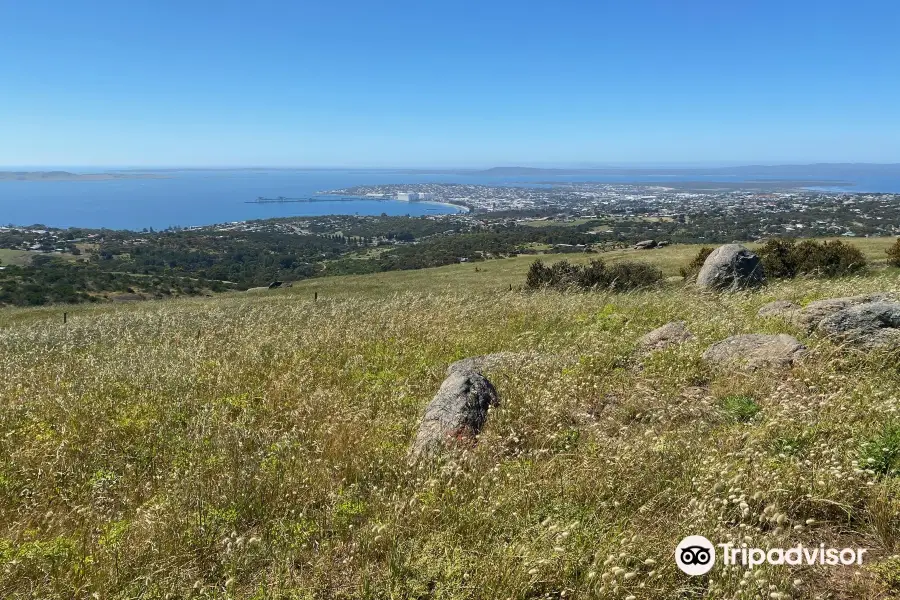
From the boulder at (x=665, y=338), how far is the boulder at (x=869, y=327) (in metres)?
1.86

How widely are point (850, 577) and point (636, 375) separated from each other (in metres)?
3.60

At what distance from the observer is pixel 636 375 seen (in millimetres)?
6492

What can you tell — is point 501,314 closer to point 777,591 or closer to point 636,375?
point 636,375

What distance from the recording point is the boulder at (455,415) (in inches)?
186

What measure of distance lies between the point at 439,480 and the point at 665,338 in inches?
211

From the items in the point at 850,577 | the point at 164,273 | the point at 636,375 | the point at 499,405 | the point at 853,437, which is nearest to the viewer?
the point at 850,577

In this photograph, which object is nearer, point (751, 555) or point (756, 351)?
point (751, 555)


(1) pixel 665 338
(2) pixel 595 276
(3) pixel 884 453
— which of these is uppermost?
(3) pixel 884 453

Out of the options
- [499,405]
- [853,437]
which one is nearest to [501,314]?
[499,405]

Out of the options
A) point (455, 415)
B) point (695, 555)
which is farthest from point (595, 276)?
point (695, 555)

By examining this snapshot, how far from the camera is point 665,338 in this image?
7.85 m

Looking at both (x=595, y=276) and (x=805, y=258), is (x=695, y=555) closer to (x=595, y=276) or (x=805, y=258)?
(x=595, y=276)

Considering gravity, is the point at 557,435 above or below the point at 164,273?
above

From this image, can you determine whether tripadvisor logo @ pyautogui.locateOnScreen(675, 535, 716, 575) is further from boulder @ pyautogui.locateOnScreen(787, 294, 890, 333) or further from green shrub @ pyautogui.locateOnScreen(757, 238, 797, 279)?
green shrub @ pyautogui.locateOnScreen(757, 238, 797, 279)
